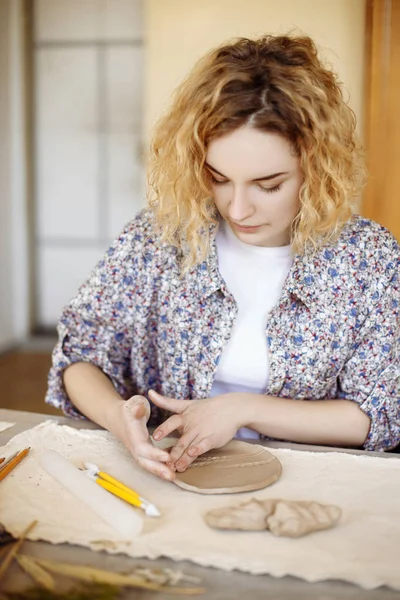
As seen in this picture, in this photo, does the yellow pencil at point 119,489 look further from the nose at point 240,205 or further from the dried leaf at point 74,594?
the nose at point 240,205

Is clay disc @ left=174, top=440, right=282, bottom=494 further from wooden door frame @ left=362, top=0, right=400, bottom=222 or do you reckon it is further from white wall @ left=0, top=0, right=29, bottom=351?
white wall @ left=0, top=0, right=29, bottom=351

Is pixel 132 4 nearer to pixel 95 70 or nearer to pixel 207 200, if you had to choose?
pixel 95 70

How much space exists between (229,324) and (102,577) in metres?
0.74

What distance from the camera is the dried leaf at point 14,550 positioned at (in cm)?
83

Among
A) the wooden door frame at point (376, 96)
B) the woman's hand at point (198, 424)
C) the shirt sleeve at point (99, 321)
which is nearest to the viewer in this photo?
the woman's hand at point (198, 424)

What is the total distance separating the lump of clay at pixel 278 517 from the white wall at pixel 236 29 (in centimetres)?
279

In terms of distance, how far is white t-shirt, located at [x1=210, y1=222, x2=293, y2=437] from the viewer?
4.85ft

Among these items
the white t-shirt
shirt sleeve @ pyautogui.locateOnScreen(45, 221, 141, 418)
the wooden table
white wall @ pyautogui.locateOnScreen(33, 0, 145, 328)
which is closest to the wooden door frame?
white wall @ pyautogui.locateOnScreen(33, 0, 145, 328)

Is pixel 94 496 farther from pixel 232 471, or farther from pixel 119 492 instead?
pixel 232 471

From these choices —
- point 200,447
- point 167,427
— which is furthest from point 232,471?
point 167,427

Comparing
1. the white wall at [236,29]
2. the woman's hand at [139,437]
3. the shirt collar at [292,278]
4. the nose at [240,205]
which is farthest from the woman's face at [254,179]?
the white wall at [236,29]

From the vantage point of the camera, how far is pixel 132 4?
14.3 feet

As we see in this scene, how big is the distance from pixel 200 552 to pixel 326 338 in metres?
0.69

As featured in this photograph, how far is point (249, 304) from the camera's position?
1.50 meters
